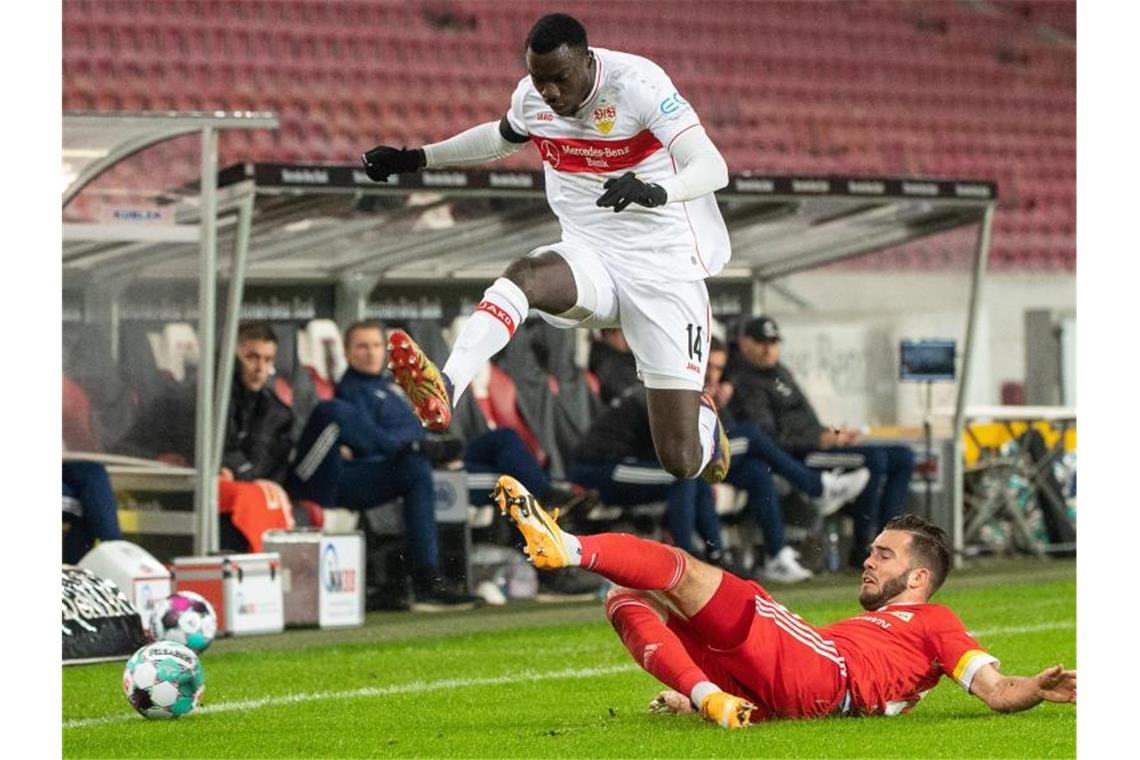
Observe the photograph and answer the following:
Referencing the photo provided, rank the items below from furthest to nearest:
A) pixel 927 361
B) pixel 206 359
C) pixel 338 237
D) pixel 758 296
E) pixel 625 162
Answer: pixel 758 296
pixel 927 361
pixel 338 237
pixel 206 359
pixel 625 162

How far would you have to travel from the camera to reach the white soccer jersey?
682cm

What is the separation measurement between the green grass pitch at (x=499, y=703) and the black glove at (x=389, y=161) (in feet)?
5.74

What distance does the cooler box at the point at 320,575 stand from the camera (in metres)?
10.4

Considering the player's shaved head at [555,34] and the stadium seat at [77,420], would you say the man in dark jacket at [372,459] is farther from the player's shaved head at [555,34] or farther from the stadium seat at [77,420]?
the player's shaved head at [555,34]

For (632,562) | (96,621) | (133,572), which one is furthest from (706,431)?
(133,572)

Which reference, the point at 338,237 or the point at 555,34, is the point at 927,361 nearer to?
the point at 338,237

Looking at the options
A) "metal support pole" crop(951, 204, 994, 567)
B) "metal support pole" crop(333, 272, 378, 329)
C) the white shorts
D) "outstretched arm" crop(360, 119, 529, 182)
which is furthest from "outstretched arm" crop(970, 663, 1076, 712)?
"metal support pole" crop(951, 204, 994, 567)

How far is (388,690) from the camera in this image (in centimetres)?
826

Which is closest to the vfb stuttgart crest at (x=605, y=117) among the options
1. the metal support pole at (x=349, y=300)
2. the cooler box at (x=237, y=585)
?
the cooler box at (x=237, y=585)

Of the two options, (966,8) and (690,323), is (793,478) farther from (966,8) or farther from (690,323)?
(966,8)

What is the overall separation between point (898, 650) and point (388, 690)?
2463 millimetres

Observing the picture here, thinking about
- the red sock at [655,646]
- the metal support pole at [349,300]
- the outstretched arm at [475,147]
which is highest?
the outstretched arm at [475,147]

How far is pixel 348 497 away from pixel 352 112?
6.97 meters
